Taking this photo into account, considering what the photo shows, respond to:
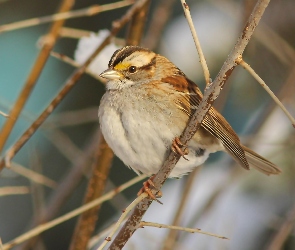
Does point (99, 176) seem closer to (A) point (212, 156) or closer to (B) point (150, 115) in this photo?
(B) point (150, 115)

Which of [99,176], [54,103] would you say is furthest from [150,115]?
[99,176]

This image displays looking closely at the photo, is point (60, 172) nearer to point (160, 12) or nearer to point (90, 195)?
point (160, 12)

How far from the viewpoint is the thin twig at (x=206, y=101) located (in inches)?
68.4

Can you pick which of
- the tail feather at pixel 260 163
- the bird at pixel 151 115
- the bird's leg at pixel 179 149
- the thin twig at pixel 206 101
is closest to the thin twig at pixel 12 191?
the bird at pixel 151 115

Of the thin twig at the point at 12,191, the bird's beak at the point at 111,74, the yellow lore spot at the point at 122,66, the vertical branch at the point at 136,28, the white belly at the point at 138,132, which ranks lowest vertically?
the thin twig at the point at 12,191

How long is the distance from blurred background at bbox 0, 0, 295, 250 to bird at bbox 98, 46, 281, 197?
1.97 feet

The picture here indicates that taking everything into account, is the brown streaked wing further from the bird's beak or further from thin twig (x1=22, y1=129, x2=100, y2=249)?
thin twig (x1=22, y1=129, x2=100, y2=249)

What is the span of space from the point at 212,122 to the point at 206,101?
0.78 m

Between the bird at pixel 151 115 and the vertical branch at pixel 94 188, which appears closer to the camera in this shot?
the bird at pixel 151 115

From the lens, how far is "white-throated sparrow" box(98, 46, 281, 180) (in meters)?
2.56

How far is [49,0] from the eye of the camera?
5.34 m

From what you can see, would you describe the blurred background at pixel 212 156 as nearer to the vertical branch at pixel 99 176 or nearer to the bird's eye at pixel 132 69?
the vertical branch at pixel 99 176

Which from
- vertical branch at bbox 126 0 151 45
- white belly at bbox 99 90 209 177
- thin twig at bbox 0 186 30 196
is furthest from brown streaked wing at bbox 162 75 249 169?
thin twig at bbox 0 186 30 196

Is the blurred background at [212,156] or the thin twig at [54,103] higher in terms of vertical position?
the blurred background at [212,156]
